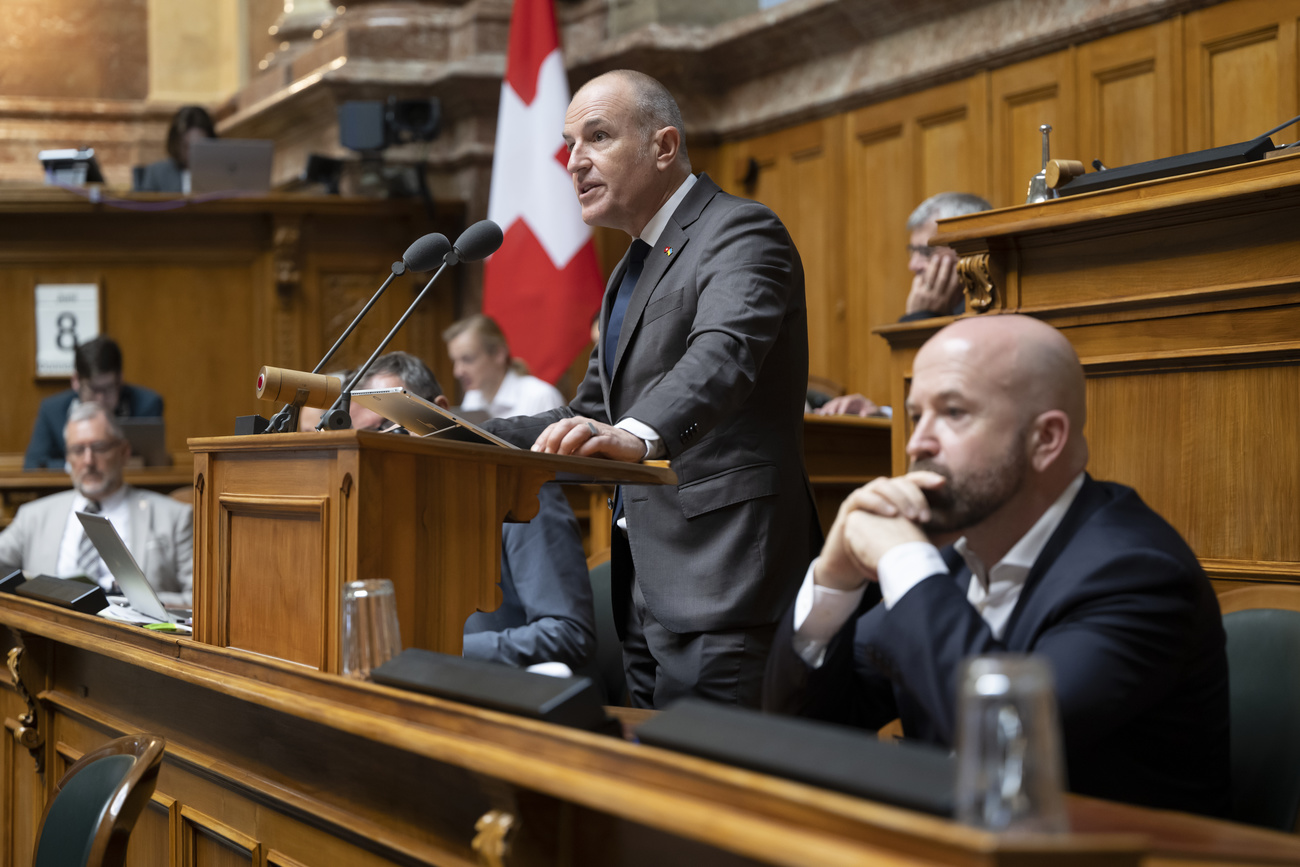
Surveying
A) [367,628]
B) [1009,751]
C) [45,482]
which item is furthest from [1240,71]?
[45,482]

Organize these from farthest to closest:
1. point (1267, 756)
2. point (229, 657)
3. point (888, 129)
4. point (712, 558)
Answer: point (888, 129)
point (712, 558)
point (229, 657)
point (1267, 756)

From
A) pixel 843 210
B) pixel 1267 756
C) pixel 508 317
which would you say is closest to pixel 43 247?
pixel 508 317

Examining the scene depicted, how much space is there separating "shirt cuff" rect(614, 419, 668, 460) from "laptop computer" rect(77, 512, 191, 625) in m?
1.11

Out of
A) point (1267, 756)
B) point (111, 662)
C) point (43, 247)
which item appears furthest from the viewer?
point (43, 247)

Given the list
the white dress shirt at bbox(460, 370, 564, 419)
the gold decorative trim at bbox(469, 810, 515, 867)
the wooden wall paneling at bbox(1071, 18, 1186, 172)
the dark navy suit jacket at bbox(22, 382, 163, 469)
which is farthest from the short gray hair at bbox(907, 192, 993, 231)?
the dark navy suit jacket at bbox(22, 382, 163, 469)

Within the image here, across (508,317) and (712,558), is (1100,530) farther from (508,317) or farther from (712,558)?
(508,317)

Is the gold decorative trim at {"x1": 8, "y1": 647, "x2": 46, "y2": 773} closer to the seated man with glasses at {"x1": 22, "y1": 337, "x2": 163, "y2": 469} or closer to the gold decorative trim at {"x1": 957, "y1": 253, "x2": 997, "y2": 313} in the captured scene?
the gold decorative trim at {"x1": 957, "y1": 253, "x2": 997, "y2": 313}

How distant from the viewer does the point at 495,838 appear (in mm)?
1276

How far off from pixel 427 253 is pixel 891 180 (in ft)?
13.0

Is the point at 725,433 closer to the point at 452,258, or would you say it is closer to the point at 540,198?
the point at 452,258

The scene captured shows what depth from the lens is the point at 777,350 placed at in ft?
7.35

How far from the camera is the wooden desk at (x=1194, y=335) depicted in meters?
2.44

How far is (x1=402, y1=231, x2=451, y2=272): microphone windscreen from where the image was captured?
6.85 feet

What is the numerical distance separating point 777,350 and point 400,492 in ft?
2.50
